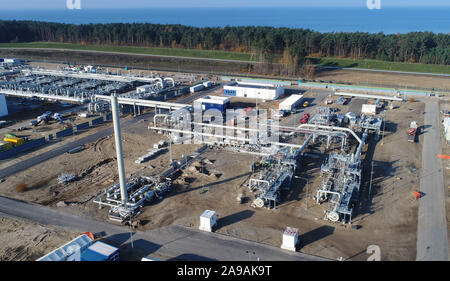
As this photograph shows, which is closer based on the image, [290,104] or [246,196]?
[246,196]

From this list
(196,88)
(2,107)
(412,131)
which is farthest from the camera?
(196,88)

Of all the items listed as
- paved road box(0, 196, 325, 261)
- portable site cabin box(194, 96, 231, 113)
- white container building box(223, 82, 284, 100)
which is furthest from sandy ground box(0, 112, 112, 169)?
white container building box(223, 82, 284, 100)

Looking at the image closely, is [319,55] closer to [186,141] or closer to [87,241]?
[186,141]

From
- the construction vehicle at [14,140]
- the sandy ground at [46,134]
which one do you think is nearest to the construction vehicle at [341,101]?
the sandy ground at [46,134]

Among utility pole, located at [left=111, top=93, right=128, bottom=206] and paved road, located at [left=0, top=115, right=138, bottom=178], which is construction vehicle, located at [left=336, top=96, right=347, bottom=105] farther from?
utility pole, located at [left=111, top=93, right=128, bottom=206]

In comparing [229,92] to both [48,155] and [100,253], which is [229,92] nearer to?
[48,155]

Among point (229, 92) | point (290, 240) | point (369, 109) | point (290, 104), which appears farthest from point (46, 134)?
point (369, 109)

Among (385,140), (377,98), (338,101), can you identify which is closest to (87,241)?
(385,140)
